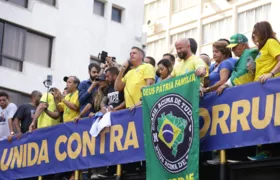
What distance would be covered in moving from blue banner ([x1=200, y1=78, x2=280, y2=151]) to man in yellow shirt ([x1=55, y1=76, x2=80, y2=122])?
141 inches

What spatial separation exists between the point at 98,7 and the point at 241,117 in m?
21.7

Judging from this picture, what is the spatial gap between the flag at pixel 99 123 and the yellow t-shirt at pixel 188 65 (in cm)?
133

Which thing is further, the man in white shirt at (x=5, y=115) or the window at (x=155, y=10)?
the window at (x=155, y=10)

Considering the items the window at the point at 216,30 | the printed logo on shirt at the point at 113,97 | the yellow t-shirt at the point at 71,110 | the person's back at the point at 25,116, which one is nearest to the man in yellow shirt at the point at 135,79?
the printed logo on shirt at the point at 113,97

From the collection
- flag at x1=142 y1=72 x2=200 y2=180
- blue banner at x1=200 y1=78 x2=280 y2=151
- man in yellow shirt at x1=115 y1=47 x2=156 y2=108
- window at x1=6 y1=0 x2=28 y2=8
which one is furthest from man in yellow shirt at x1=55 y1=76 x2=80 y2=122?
window at x1=6 y1=0 x2=28 y2=8

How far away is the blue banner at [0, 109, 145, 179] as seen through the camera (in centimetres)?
1115

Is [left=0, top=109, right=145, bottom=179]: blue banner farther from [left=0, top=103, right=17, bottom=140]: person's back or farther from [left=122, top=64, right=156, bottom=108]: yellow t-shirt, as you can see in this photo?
[left=0, top=103, right=17, bottom=140]: person's back

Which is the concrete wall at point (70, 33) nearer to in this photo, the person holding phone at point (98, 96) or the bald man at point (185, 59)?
the person holding phone at point (98, 96)

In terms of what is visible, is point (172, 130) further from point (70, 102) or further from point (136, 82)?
point (70, 102)

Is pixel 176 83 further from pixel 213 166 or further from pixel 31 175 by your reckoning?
pixel 31 175

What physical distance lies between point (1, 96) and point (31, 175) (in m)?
2.70

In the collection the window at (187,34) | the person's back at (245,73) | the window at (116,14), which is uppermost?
the window at (187,34)

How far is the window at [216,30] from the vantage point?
44.0 meters

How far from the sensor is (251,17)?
42219mm
